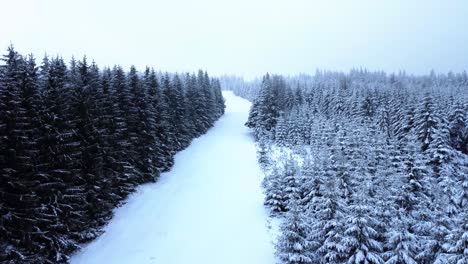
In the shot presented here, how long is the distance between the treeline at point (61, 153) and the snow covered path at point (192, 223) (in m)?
1.54

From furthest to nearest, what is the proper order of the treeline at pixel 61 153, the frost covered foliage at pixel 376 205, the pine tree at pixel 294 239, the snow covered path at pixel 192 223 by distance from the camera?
the snow covered path at pixel 192 223 < the pine tree at pixel 294 239 < the frost covered foliage at pixel 376 205 < the treeline at pixel 61 153

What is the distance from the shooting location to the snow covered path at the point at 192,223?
20953mm

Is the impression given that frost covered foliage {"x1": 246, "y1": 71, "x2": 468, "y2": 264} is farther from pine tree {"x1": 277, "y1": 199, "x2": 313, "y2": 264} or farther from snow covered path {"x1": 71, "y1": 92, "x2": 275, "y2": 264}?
snow covered path {"x1": 71, "y1": 92, "x2": 275, "y2": 264}

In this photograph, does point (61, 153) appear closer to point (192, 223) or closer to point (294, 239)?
point (192, 223)

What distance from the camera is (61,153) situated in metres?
18.0

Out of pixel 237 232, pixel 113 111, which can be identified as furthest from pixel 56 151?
pixel 237 232

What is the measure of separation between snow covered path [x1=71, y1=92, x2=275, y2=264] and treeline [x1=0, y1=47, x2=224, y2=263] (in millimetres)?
1542

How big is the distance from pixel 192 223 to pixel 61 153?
41.1ft

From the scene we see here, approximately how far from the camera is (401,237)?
14.7 metres

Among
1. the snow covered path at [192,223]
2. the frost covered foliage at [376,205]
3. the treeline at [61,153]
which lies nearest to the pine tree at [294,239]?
the frost covered foliage at [376,205]

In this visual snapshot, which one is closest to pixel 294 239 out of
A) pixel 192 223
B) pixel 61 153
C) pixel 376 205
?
pixel 376 205

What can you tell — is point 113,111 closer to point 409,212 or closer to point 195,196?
point 195,196

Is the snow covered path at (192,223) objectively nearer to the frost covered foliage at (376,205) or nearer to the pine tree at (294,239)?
the pine tree at (294,239)

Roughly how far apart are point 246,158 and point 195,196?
17352 mm
